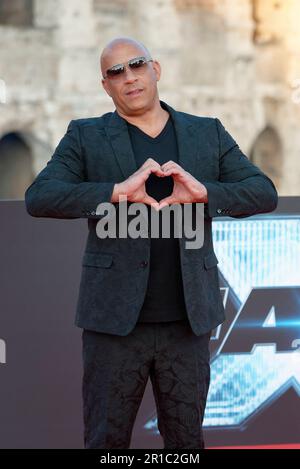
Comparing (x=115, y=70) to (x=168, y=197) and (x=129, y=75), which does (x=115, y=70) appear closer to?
(x=129, y=75)

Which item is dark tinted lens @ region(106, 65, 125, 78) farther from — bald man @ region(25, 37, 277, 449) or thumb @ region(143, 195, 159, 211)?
thumb @ region(143, 195, 159, 211)

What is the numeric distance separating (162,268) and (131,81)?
526 mm

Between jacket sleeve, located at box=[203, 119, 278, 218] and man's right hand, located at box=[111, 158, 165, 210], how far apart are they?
0.54 ft

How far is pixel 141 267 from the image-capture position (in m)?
2.19

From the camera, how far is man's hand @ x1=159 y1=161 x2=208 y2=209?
2.10 metres

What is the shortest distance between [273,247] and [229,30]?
95 centimetres

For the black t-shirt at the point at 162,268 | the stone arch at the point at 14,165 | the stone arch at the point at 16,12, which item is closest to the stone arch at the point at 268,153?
the stone arch at the point at 14,165

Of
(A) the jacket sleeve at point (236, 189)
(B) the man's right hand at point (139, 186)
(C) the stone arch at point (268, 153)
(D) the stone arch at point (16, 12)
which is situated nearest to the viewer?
(B) the man's right hand at point (139, 186)

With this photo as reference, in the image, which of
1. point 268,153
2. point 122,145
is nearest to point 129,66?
point 122,145

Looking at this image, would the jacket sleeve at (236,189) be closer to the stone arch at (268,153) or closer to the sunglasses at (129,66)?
the sunglasses at (129,66)

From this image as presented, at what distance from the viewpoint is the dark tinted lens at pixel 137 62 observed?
7.27 ft

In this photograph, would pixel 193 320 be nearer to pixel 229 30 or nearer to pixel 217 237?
pixel 217 237

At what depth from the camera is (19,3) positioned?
10.6 ft
